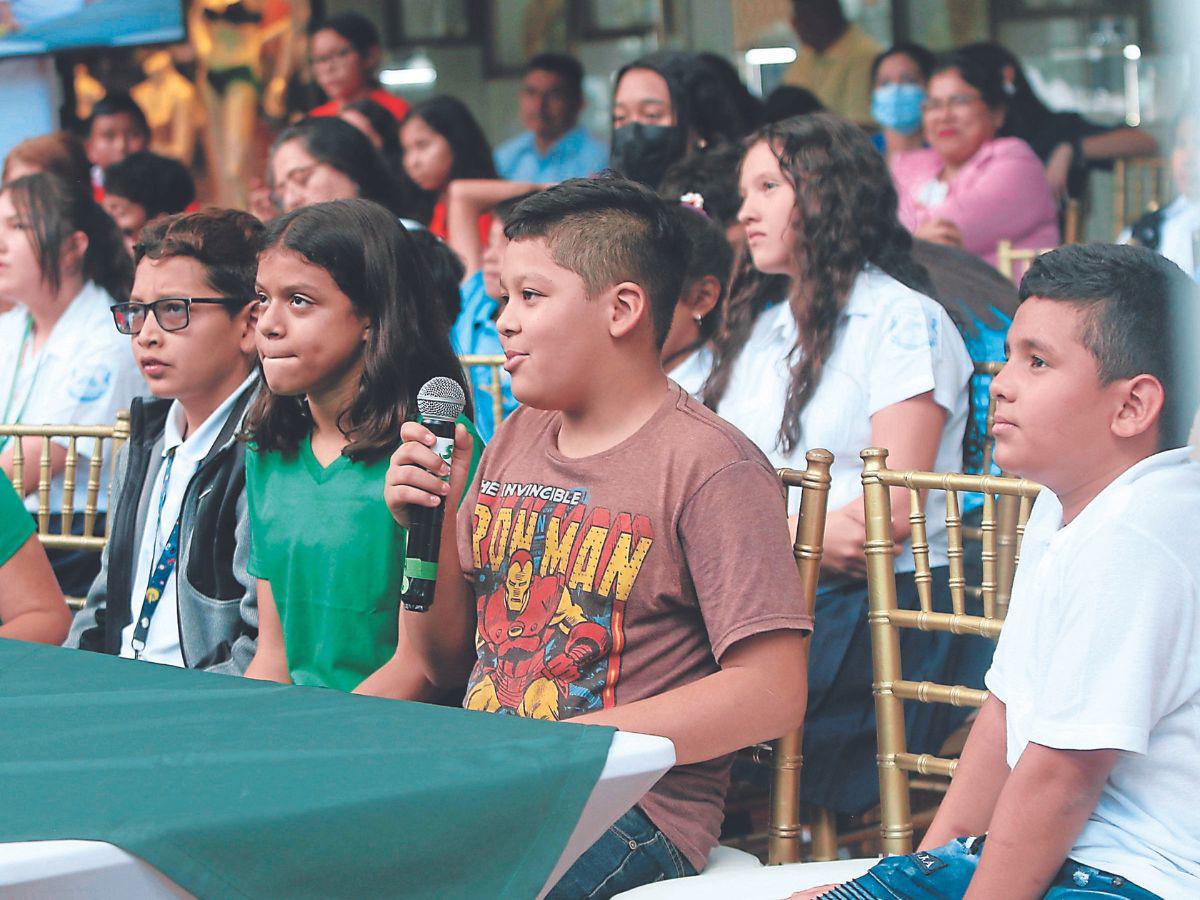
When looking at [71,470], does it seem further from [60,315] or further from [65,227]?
[65,227]

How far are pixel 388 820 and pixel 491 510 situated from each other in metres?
0.76

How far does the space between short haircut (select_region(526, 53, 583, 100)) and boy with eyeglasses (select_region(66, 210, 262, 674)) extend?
360 cm

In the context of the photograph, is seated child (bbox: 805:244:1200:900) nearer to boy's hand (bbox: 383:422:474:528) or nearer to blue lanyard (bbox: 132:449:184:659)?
boy's hand (bbox: 383:422:474:528)

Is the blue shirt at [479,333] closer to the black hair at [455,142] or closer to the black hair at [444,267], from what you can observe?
the black hair at [444,267]

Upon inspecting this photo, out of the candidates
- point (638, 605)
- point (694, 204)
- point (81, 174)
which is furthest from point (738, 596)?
point (81, 174)

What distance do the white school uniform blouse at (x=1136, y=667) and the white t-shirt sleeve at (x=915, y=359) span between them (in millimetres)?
1096

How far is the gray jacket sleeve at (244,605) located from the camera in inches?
92.7

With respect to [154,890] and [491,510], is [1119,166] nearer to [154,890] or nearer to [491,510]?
[491,510]

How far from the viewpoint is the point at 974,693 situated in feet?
6.13

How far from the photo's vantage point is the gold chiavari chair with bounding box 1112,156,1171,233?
5195 mm

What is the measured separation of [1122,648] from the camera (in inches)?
56.0

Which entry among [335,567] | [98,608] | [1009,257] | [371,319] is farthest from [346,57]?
[335,567]

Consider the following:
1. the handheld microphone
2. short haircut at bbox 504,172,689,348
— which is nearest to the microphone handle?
the handheld microphone

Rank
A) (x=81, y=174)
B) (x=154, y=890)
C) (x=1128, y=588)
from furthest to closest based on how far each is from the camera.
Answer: (x=81, y=174), (x=1128, y=588), (x=154, y=890)
